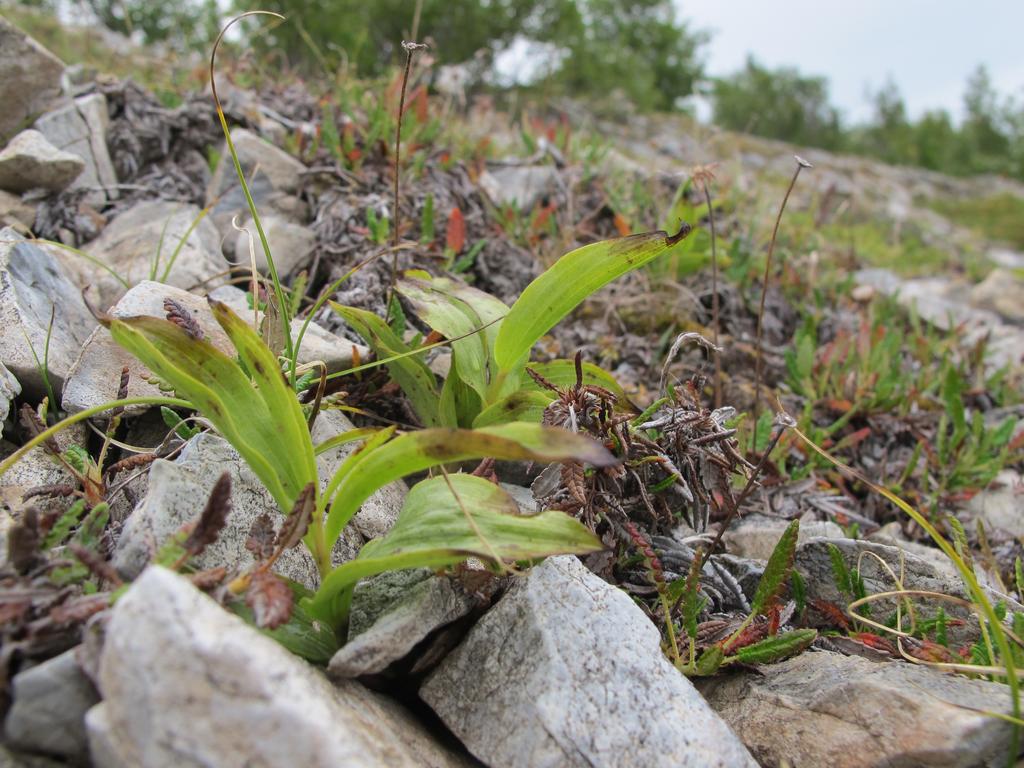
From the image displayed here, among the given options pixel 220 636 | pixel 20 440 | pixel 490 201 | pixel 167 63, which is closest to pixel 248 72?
pixel 167 63

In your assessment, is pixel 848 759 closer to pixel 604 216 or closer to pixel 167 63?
pixel 604 216

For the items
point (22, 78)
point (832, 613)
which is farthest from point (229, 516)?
point (22, 78)

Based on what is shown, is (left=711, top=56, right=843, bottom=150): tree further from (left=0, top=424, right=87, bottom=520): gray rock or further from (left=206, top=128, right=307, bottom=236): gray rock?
(left=0, top=424, right=87, bottom=520): gray rock

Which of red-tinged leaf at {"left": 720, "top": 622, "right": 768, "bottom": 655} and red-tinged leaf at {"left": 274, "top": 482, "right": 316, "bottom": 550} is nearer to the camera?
red-tinged leaf at {"left": 274, "top": 482, "right": 316, "bottom": 550}

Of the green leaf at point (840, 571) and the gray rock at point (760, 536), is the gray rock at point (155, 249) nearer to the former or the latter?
the gray rock at point (760, 536)

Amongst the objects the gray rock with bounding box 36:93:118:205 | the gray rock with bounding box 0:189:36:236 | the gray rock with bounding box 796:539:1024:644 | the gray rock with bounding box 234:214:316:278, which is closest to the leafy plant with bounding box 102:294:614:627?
the gray rock with bounding box 796:539:1024:644

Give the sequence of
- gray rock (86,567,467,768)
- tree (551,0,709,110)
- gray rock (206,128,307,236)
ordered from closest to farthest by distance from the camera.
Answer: gray rock (86,567,467,768) → gray rock (206,128,307,236) → tree (551,0,709,110)
